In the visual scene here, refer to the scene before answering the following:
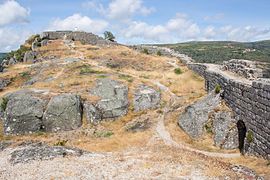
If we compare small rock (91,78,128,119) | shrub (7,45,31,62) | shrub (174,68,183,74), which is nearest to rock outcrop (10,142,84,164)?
small rock (91,78,128,119)

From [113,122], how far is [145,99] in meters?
5.06

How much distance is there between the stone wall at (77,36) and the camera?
69562 mm

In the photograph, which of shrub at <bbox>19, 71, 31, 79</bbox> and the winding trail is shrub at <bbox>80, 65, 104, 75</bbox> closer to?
shrub at <bbox>19, 71, 31, 79</bbox>

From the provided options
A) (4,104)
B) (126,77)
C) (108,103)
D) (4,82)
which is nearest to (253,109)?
(108,103)

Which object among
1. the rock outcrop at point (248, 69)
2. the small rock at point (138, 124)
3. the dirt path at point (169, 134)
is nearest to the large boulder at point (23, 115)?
the small rock at point (138, 124)

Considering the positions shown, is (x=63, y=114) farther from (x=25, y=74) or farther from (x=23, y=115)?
(x=25, y=74)

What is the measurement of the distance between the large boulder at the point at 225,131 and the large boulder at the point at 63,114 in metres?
14.2

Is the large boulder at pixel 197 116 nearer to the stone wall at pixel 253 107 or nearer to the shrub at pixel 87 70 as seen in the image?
the stone wall at pixel 253 107

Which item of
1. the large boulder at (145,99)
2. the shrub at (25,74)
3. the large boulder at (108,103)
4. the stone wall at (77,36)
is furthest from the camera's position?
the stone wall at (77,36)

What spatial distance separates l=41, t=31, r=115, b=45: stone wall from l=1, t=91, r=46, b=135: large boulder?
3476 centimetres

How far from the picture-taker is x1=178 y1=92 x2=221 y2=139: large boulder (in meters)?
28.8

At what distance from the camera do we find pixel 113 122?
35.6m

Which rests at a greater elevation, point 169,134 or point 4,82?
point 4,82

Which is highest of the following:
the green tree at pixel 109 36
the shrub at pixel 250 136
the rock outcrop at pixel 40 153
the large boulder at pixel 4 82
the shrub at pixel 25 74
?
the green tree at pixel 109 36
